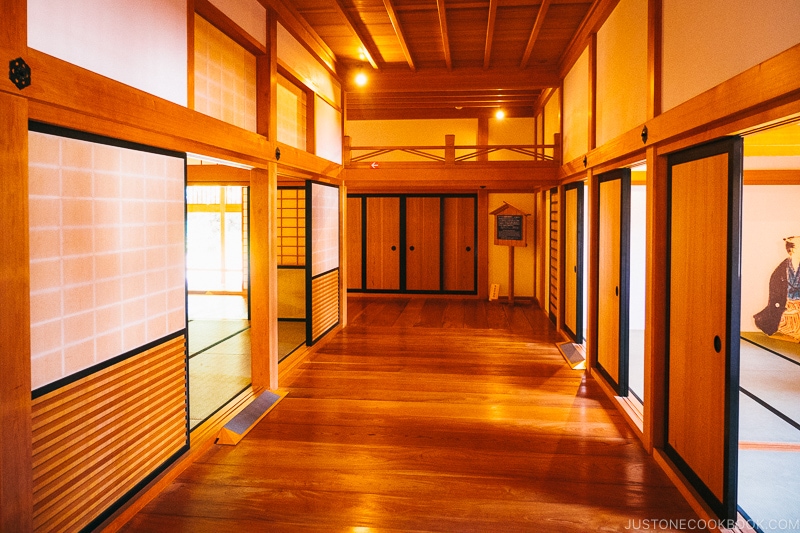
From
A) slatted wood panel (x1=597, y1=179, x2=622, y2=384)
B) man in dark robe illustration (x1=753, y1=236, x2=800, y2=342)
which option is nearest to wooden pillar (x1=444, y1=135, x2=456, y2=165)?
slatted wood panel (x1=597, y1=179, x2=622, y2=384)

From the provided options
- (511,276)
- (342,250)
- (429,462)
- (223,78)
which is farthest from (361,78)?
(429,462)

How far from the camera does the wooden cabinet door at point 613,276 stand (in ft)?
15.9

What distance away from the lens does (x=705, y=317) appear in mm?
3119

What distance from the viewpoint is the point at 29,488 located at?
7.47 feet

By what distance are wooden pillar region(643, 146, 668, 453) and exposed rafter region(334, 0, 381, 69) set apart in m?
3.16

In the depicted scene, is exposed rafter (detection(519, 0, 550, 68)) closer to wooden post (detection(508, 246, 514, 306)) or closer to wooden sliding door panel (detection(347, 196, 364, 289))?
wooden post (detection(508, 246, 514, 306))

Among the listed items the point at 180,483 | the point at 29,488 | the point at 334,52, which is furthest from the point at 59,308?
the point at 334,52

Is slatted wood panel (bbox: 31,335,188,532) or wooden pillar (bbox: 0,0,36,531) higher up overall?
wooden pillar (bbox: 0,0,36,531)

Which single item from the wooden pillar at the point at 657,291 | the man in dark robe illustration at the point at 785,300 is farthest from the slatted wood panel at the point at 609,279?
the man in dark robe illustration at the point at 785,300

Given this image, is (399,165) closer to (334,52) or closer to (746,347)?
(334,52)

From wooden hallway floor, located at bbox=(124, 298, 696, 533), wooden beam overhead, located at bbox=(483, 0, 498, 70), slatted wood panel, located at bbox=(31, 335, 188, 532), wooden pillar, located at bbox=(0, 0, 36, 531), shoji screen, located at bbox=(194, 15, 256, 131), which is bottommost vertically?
wooden hallway floor, located at bbox=(124, 298, 696, 533)

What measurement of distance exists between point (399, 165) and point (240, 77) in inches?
160

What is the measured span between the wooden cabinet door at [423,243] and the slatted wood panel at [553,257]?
2581 millimetres

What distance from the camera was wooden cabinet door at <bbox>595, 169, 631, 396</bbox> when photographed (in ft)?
15.9
